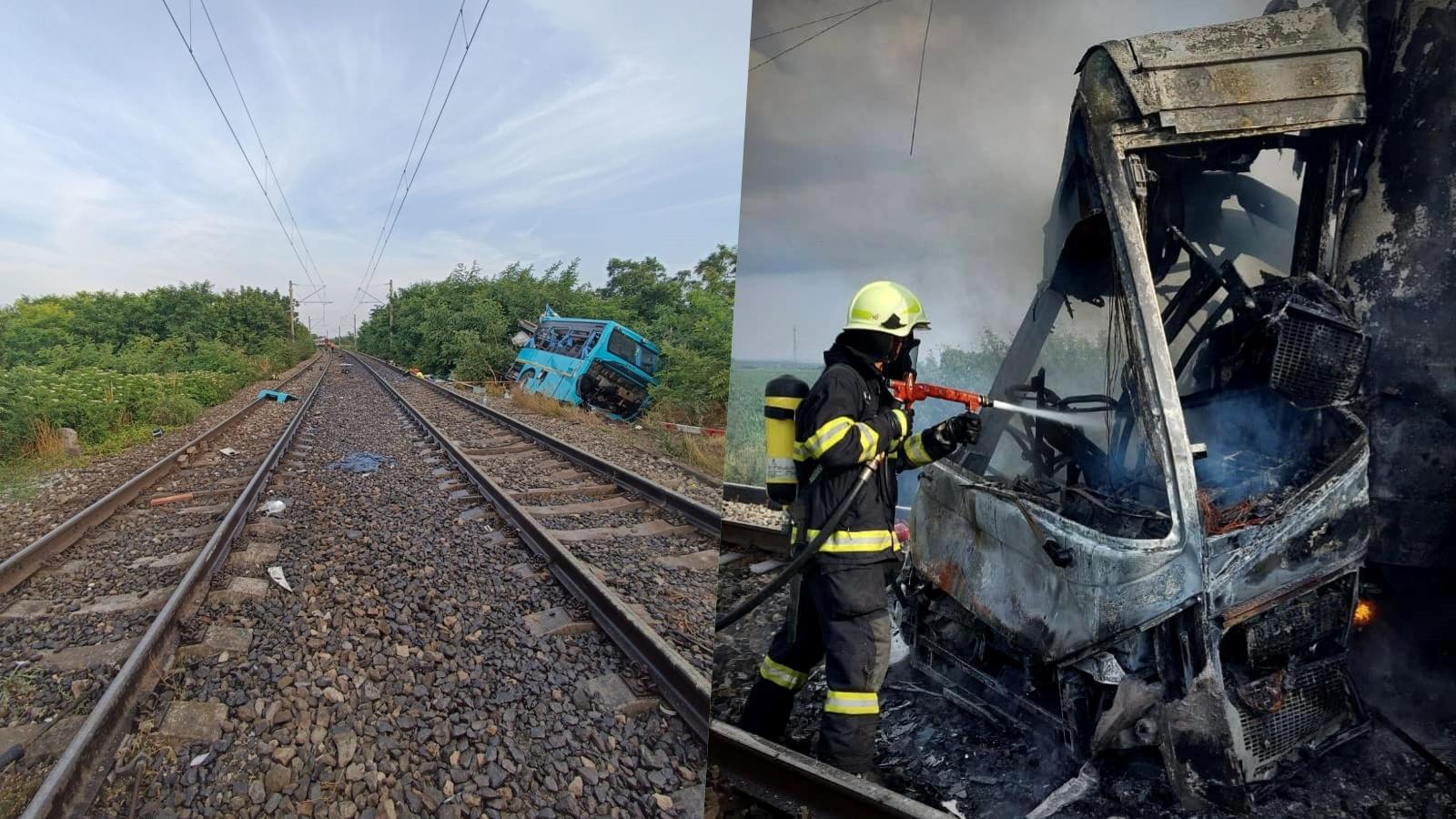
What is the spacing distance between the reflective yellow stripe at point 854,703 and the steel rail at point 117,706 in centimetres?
216

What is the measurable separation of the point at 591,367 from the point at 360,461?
2.95 metres

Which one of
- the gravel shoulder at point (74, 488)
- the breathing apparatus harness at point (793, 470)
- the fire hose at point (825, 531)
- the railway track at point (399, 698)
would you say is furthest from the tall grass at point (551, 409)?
the fire hose at point (825, 531)

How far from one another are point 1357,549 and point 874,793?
1.83 metres

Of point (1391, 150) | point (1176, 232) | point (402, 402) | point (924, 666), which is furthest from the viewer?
point (402, 402)

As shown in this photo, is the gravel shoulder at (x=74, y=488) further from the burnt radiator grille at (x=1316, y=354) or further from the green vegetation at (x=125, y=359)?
the burnt radiator grille at (x=1316, y=354)

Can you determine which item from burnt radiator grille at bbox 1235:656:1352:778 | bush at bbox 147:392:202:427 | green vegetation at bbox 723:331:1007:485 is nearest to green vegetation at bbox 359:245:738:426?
green vegetation at bbox 723:331:1007:485

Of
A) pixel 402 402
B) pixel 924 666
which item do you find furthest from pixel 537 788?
pixel 402 402

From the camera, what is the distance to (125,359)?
3.81 metres

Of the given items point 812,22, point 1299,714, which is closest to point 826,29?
point 812,22

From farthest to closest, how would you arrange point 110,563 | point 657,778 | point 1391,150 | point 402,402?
point 402,402 < point 110,563 < point 1391,150 < point 657,778

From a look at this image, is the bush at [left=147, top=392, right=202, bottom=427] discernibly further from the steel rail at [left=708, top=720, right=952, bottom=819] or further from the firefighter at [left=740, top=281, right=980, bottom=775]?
the firefighter at [left=740, top=281, right=980, bottom=775]

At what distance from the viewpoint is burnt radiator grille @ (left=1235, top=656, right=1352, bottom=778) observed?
2.17 meters

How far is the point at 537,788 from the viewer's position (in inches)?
81.6

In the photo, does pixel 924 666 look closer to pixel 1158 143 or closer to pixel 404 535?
pixel 1158 143
